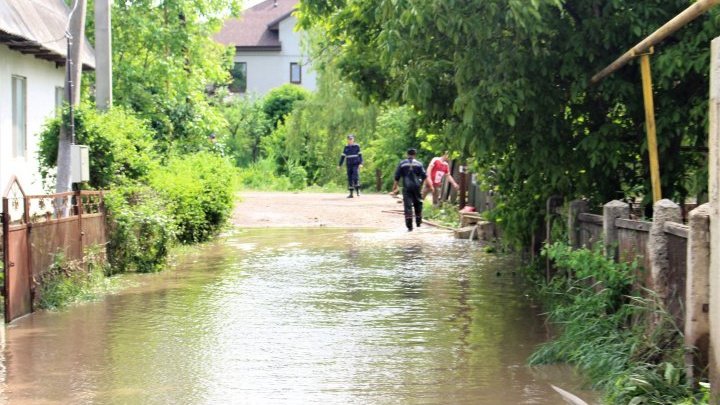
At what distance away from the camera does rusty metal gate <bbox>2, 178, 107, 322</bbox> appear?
11.1 m

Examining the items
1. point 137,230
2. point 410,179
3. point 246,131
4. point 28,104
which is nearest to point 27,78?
point 28,104

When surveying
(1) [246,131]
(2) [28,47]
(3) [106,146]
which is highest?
(2) [28,47]

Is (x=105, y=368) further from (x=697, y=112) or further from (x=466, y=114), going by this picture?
(x=697, y=112)

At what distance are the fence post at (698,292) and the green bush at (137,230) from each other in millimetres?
9448

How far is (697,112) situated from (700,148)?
1061mm

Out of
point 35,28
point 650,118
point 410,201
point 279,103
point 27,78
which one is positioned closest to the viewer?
point 650,118

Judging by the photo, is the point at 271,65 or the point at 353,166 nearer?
the point at 353,166

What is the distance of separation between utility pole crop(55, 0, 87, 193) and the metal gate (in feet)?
9.82

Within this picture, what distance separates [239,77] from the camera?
219 ft

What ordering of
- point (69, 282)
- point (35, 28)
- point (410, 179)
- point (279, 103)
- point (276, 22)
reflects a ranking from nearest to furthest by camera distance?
1. point (69, 282)
2. point (35, 28)
3. point (410, 179)
4. point (279, 103)
5. point (276, 22)

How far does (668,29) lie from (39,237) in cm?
709

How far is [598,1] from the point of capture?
1155 cm

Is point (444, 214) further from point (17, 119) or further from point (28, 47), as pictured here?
point (28, 47)

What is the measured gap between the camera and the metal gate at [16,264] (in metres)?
11.0
